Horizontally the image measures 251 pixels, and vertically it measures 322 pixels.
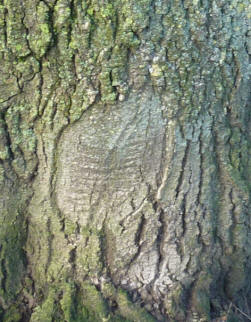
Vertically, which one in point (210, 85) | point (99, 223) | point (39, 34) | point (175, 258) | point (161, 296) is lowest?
point (161, 296)

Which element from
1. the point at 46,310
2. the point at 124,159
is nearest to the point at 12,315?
the point at 46,310

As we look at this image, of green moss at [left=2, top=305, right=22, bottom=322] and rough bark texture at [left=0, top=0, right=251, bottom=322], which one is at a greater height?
rough bark texture at [left=0, top=0, right=251, bottom=322]

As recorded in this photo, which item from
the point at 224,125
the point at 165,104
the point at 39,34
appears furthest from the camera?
the point at 224,125

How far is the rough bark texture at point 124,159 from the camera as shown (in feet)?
5.98

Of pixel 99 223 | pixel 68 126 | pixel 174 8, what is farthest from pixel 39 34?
pixel 99 223

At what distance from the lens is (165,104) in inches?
75.8

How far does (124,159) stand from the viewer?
1.98 m

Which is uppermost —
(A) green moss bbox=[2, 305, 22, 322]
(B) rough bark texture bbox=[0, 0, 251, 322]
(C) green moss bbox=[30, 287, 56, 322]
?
(B) rough bark texture bbox=[0, 0, 251, 322]

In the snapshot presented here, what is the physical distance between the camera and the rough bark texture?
182cm

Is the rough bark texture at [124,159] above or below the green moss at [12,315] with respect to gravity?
above

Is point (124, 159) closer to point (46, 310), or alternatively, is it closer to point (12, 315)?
point (46, 310)

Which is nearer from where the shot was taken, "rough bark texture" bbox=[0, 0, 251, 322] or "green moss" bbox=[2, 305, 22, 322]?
"rough bark texture" bbox=[0, 0, 251, 322]

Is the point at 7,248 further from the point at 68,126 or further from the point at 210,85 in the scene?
the point at 210,85

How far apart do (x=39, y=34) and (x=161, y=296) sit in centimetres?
129
